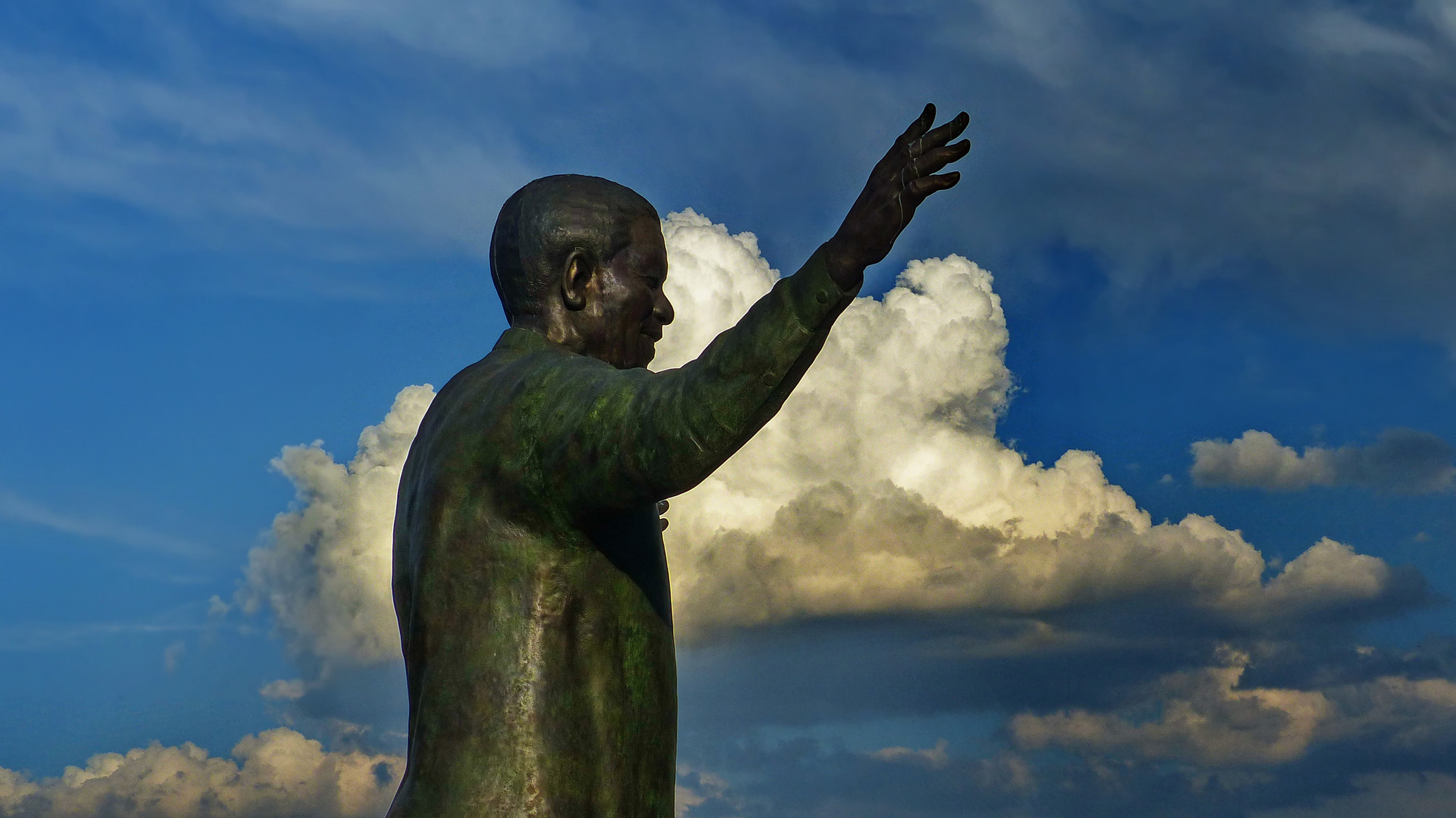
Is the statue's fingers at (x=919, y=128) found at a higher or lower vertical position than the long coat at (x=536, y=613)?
higher

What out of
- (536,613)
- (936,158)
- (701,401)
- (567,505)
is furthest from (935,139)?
(536,613)

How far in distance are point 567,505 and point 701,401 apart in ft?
3.70

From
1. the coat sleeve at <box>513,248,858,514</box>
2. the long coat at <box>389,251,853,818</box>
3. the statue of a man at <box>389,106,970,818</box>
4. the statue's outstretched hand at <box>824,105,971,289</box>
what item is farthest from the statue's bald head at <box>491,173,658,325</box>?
the statue's outstretched hand at <box>824,105,971,289</box>

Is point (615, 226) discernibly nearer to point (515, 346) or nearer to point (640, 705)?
point (515, 346)

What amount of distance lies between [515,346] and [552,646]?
1.59 m

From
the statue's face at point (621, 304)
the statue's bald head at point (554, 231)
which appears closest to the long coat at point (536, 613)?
the statue's face at point (621, 304)

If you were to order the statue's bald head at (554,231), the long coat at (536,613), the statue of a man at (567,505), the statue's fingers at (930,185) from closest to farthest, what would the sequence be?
the statue's fingers at (930,185), the statue of a man at (567,505), the long coat at (536,613), the statue's bald head at (554,231)

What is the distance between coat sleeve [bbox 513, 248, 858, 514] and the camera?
6.50 meters

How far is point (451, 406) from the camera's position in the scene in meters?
8.05

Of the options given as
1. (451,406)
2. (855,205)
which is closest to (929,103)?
(855,205)

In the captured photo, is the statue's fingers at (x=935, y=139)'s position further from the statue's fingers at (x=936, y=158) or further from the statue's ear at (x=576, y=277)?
the statue's ear at (x=576, y=277)

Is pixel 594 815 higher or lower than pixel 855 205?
lower

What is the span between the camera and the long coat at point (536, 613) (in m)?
7.34

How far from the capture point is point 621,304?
8.38 m
